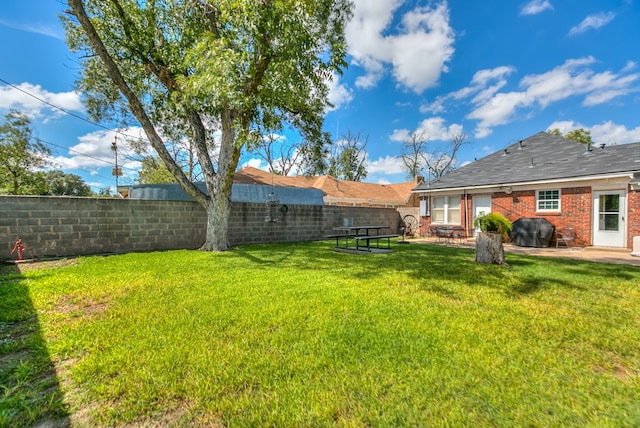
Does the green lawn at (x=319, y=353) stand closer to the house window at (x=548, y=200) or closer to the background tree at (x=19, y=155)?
the house window at (x=548, y=200)

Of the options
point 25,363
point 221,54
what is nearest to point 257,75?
point 221,54

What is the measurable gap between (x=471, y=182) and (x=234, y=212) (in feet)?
36.2

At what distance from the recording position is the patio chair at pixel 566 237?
1001 centimetres

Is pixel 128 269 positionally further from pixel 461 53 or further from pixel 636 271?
pixel 461 53

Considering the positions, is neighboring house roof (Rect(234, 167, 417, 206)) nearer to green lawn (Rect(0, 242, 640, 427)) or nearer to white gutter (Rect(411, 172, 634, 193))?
white gutter (Rect(411, 172, 634, 193))

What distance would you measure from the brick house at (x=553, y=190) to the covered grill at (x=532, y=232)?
2.41 feet

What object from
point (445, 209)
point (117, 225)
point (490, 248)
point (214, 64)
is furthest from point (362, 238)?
point (445, 209)

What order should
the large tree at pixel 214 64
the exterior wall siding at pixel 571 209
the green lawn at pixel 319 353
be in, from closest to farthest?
1. the green lawn at pixel 319 353
2. the large tree at pixel 214 64
3. the exterior wall siding at pixel 571 209

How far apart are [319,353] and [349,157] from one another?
34.1 meters

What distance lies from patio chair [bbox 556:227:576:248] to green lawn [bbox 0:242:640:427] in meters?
6.64

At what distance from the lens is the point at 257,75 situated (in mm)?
6969

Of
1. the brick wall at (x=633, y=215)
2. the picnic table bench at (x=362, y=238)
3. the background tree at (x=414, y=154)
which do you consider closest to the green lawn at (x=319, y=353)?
the picnic table bench at (x=362, y=238)

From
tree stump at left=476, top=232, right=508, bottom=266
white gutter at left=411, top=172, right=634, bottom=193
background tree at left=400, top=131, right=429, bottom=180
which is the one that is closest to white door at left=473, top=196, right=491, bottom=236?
white gutter at left=411, top=172, right=634, bottom=193

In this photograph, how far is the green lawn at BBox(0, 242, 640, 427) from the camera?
5.48 feet
